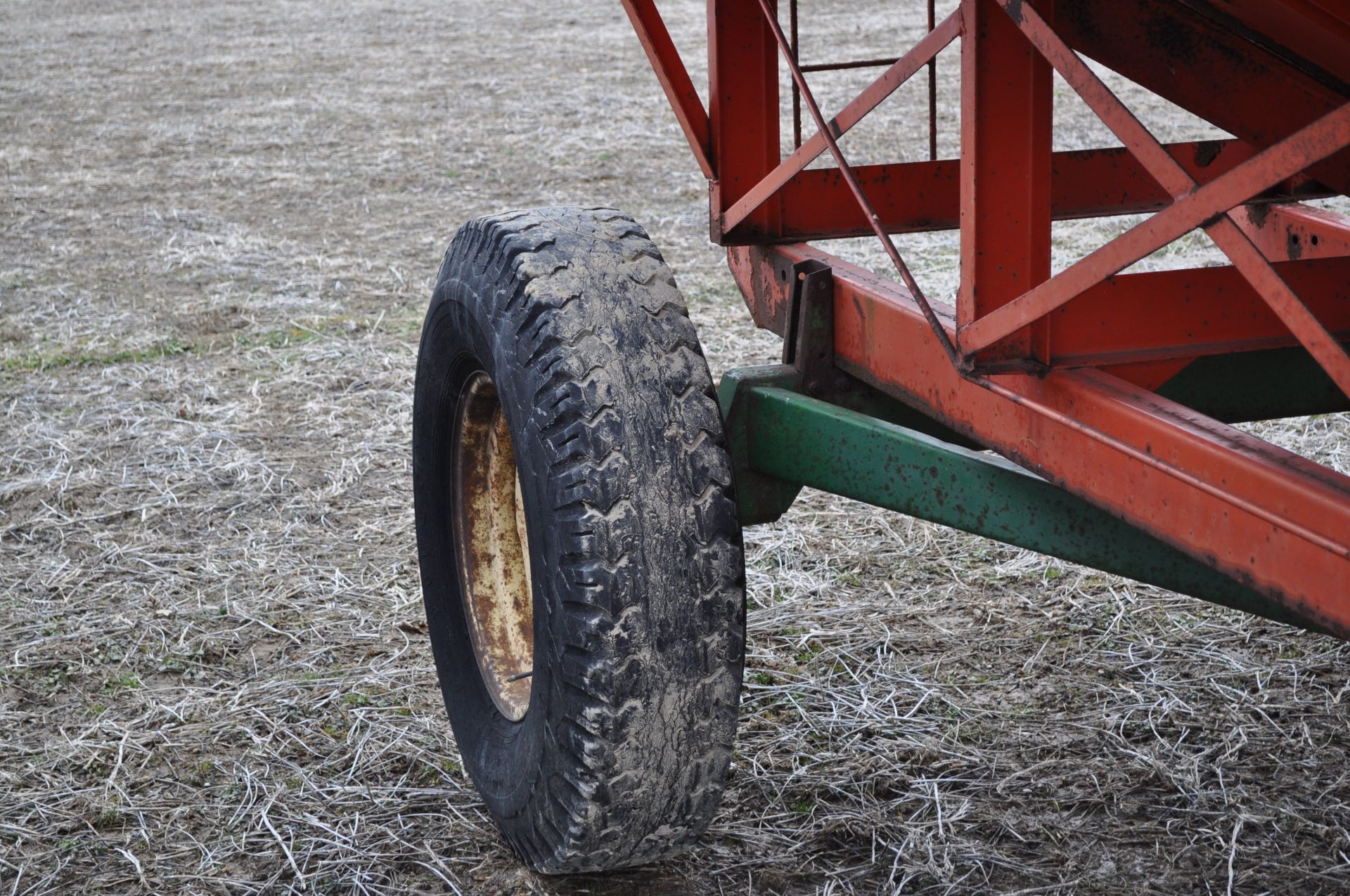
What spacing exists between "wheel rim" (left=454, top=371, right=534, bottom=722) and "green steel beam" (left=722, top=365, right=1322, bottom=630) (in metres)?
0.48

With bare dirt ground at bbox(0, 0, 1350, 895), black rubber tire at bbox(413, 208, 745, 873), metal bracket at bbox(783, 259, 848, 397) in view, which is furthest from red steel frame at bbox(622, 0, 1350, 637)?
bare dirt ground at bbox(0, 0, 1350, 895)

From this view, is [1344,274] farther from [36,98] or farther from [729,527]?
[36,98]

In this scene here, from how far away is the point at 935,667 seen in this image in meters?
3.21

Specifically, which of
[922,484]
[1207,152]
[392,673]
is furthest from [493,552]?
[1207,152]

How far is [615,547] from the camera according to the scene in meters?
2.08

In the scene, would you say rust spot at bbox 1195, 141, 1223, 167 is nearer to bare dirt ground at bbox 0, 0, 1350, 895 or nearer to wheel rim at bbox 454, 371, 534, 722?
bare dirt ground at bbox 0, 0, 1350, 895

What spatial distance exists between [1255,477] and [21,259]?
23.2ft

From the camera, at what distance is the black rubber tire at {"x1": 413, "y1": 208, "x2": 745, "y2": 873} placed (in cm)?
210

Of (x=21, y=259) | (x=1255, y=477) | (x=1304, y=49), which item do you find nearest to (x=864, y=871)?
(x=1255, y=477)

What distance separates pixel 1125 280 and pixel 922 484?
0.44 m

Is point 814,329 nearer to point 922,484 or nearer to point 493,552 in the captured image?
point 922,484

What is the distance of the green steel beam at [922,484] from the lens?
206cm

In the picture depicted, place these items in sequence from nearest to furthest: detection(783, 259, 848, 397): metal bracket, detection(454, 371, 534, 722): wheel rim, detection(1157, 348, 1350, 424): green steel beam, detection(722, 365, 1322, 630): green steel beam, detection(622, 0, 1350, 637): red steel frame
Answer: detection(622, 0, 1350, 637): red steel frame → detection(722, 365, 1322, 630): green steel beam → detection(1157, 348, 1350, 424): green steel beam → detection(783, 259, 848, 397): metal bracket → detection(454, 371, 534, 722): wheel rim

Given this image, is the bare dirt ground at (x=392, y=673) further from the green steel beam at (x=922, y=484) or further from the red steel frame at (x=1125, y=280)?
the red steel frame at (x=1125, y=280)
